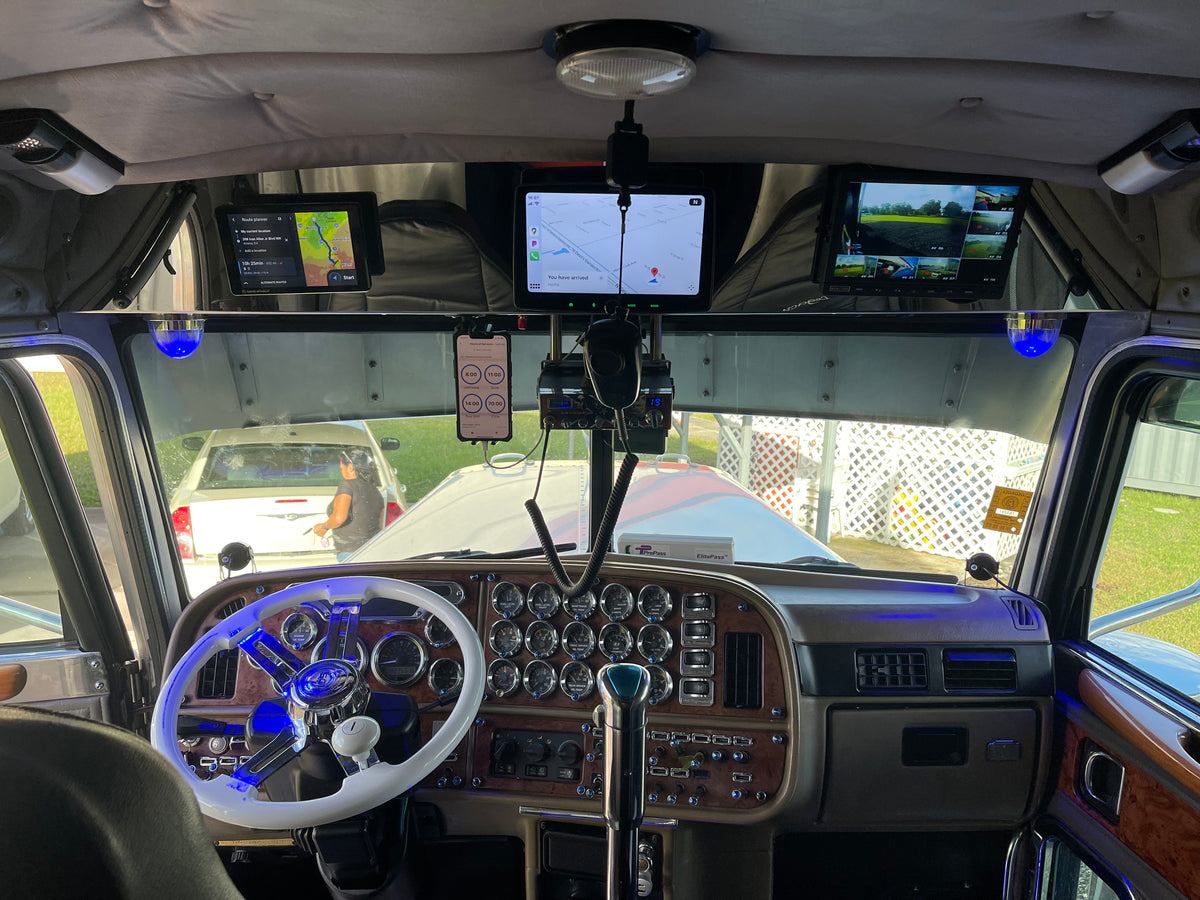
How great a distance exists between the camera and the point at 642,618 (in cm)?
246

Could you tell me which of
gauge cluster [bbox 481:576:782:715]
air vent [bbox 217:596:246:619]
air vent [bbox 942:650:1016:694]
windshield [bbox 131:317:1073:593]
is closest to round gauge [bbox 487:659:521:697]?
gauge cluster [bbox 481:576:782:715]

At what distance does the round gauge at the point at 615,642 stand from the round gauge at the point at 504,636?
25 centimetres

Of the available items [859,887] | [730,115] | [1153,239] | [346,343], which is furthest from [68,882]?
[859,887]

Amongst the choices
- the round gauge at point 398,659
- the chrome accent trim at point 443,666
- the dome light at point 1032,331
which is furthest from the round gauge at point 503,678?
the dome light at point 1032,331

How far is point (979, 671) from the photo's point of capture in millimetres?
2414

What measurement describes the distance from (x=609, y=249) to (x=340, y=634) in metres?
1.22

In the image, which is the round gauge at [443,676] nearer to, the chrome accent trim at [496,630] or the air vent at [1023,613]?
the chrome accent trim at [496,630]

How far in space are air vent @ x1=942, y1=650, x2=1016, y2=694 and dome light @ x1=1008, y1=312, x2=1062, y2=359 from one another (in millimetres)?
879

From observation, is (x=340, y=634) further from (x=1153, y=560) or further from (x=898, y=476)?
(x=1153, y=560)

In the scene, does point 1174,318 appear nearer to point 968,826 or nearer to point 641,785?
point 968,826

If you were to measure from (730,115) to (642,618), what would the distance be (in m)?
1.38

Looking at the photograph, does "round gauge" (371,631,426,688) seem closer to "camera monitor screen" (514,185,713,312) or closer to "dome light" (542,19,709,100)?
"camera monitor screen" (514,185,713,312)

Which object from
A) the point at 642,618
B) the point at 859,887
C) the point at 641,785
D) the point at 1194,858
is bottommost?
the point at 859,887

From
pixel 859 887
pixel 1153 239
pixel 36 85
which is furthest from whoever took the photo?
pixel 859 887
